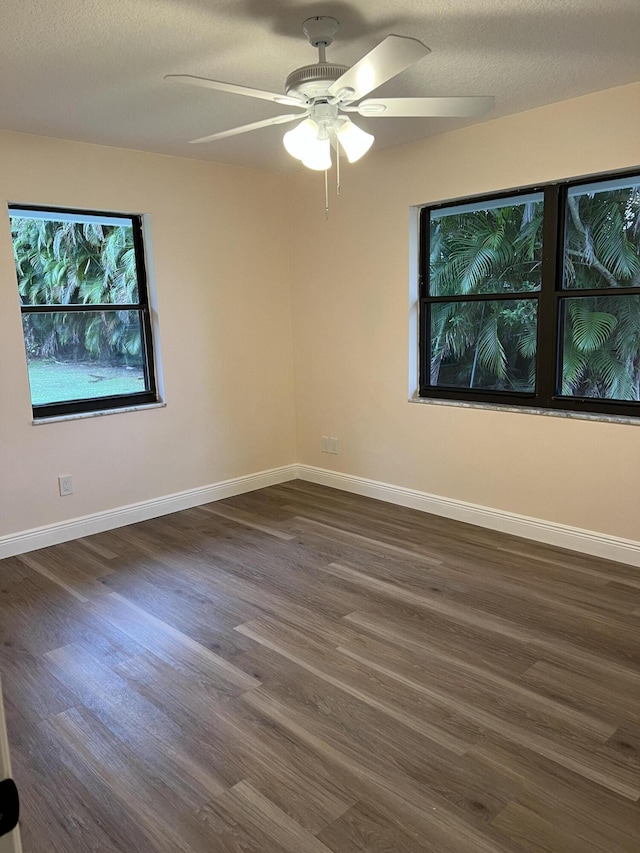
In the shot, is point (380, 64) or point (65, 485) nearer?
point (380, 64)

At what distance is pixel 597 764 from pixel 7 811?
1882mm

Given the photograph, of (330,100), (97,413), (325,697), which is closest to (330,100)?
(330,100)

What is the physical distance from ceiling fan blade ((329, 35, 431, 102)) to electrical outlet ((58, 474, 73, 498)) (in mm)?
2815

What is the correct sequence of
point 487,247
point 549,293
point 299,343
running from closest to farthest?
point 549,293 < point 487,247 < point 299,343

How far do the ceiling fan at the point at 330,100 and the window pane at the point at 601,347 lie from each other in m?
1.46

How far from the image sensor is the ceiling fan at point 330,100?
2072mm

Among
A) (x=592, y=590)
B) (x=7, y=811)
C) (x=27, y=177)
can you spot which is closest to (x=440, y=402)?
(x=592, y=590)

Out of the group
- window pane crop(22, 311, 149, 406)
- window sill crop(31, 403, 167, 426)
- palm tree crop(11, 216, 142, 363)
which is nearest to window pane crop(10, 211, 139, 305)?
palm tree crop(11, 216, 142, 363)

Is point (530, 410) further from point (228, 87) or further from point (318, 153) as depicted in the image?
point (228, 87)

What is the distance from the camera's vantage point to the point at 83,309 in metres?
3.97

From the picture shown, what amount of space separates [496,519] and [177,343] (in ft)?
7.99

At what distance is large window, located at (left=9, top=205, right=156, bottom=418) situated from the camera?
3.79m

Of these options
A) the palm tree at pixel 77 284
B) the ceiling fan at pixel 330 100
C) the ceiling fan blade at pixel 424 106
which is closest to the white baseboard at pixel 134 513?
the palm tree at pixel 77 284

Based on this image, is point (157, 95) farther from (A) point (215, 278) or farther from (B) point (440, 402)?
(B) point (440, 402)
